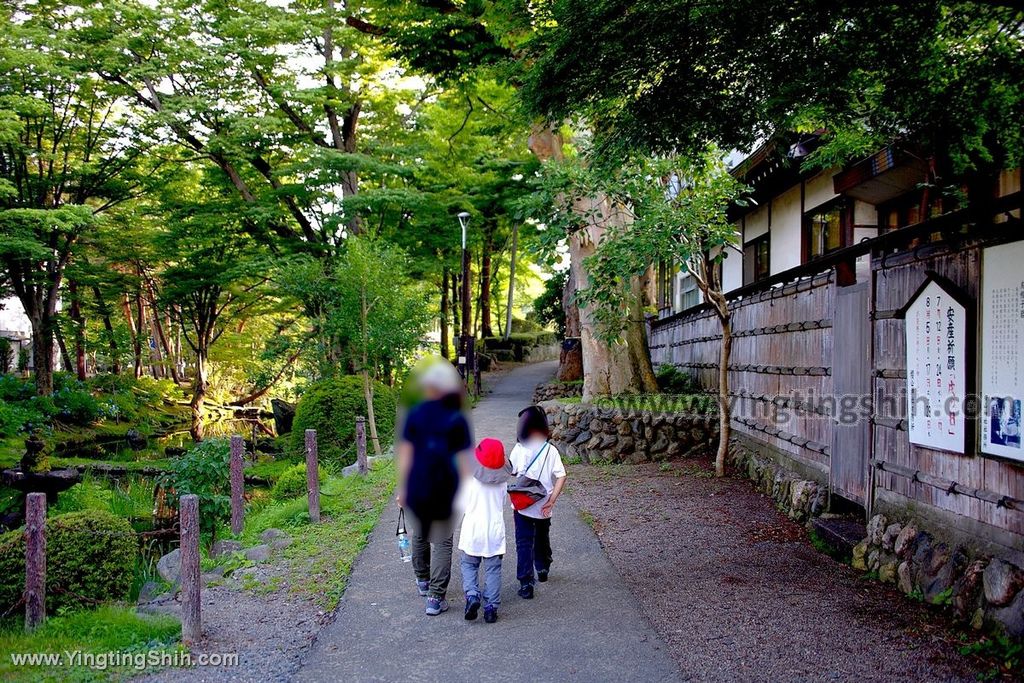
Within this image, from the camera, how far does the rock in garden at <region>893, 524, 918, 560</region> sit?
6.80 m

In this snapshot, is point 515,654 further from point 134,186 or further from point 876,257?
point 134,186

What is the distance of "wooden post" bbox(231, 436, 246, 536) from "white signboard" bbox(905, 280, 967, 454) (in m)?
8.01

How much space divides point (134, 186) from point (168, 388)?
12531 millimetres

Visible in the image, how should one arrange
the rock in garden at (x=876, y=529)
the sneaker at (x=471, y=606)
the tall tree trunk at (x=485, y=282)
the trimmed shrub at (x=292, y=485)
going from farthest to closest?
the tall tree trunk at (x=485, y=282)
the trimmed shrub at (x=292, y=485)
the rock in garden at (x=876, y=529)
the sneaker at (x=471, y=606)

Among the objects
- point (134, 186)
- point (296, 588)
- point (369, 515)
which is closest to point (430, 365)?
point (296, 588)

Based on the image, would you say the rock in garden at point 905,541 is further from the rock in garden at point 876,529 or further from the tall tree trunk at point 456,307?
the tall tree trunk at point 456,307

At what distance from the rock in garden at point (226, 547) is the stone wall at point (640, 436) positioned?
7173 millimetres

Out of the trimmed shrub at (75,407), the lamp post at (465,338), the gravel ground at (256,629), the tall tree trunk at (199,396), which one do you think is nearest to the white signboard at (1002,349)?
the gravel ground at (256,629)

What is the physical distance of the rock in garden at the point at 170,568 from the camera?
29.1 feet

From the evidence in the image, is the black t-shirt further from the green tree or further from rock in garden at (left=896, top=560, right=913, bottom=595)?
the green tree

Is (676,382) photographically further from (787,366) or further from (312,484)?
(312,484)

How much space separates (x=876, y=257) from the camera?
797cm

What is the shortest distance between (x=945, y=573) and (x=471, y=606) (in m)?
4.03

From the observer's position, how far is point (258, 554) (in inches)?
356
